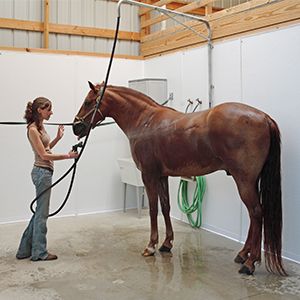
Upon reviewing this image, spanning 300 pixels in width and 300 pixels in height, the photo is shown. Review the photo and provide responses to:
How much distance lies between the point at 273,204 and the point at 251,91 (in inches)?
52.0

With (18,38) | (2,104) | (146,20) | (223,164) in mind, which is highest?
(146,20)

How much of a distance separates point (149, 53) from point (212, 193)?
8.28 ft

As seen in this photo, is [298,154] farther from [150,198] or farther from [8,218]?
[8,218]

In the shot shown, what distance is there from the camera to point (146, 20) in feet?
21.7

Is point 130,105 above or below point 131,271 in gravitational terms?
above

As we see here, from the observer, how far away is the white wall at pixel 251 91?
383 centimetres

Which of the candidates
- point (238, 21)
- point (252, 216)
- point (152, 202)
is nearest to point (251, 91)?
point (238, 21)

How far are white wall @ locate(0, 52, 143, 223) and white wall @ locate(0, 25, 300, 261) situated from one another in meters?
0.01

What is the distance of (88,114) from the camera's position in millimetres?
4188

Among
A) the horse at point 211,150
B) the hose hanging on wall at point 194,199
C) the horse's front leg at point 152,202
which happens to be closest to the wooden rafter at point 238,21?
the hose hanging on wall at point 194,199

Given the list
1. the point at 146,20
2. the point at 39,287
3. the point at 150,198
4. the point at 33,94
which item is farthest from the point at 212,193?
the point at 146,20

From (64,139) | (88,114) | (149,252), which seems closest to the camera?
(149,252)

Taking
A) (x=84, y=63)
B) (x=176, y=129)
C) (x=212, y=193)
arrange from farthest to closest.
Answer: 1. (x=84, y=63)
2. (x=212, y=193)
3. (x=176, y=129)

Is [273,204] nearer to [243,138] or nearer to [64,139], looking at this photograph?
[243,138]
